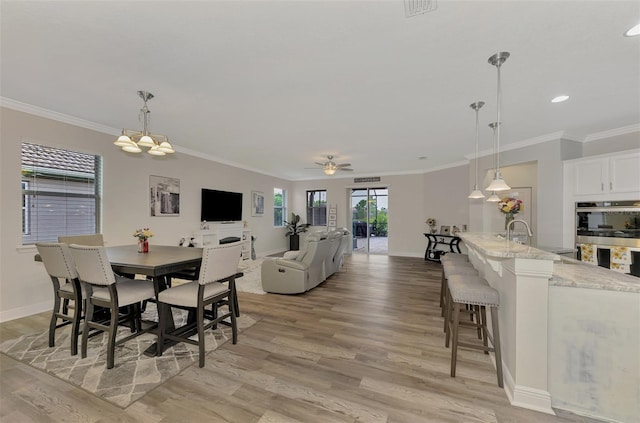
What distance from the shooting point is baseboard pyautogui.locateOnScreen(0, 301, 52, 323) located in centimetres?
315

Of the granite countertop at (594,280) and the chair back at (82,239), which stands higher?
the chair back at (82,239)

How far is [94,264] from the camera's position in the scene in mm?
2227

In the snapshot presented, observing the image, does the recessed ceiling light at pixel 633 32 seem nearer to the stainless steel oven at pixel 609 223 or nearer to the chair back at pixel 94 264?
the stainless steel oven at pixel 609 223

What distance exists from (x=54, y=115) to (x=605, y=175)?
7.81 m

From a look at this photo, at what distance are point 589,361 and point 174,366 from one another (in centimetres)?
317

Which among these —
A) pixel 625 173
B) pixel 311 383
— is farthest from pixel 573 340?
pixel 625 173

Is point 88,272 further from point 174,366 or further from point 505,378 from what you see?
point 505,378

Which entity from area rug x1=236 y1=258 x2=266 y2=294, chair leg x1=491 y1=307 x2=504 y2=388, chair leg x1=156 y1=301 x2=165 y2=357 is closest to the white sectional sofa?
area rug x1=236 y1=258 x2=266 y2=294

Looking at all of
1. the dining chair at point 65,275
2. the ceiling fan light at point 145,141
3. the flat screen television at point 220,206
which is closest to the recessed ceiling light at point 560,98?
the ceiling fan light at point 145,141

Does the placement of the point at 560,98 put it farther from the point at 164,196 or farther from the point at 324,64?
the point at 164,196

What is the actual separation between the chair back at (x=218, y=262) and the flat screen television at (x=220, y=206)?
395 centimetres

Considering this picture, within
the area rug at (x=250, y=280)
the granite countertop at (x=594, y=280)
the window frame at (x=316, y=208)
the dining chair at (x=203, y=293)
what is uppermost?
the window frame at (x=316, y=208)

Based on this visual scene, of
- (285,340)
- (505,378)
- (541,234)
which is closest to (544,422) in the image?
(505,378)

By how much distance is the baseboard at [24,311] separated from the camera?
3154 mm
